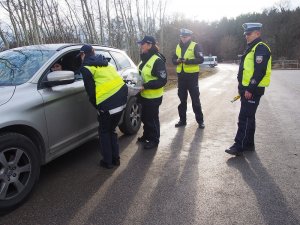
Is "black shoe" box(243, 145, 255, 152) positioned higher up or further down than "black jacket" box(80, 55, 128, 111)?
further down

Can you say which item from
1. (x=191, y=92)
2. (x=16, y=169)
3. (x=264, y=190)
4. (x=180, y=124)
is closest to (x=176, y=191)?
(x=264, y=190)

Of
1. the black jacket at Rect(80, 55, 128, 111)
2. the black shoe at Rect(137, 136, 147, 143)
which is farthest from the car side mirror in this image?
the black shoe at Rect(137, 136, 147, 143)

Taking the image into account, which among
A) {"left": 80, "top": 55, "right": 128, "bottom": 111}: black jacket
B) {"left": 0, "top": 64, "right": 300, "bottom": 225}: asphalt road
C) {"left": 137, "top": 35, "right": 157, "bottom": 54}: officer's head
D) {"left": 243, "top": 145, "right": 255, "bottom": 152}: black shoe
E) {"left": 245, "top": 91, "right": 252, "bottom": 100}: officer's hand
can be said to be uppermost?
{"left": 137, "top": 35, "right": 157, "bottom": 54}: officer's head

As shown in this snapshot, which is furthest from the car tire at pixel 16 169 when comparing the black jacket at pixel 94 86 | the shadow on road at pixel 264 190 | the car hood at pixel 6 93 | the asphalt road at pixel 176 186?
the shadow on road at pixel 264 190

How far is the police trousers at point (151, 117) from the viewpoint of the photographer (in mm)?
5211

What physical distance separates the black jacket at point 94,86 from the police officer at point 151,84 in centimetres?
88

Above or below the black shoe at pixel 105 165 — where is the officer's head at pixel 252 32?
above

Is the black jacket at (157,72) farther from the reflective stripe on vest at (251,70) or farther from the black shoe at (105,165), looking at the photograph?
the black shoe at (105,165)

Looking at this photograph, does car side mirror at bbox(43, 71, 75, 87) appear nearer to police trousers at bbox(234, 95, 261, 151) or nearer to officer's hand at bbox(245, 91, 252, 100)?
officer's hand at bbox(245, 91, 252, 100)

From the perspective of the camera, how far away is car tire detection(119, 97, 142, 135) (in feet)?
18.6

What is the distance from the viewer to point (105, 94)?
404 centimetres

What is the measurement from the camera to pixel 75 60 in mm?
4699

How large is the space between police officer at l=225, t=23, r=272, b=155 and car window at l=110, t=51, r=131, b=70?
2083mm

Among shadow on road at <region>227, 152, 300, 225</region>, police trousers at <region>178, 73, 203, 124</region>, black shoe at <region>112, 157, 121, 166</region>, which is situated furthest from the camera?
police trousers at <region>178, 73, 203, 124</region>
